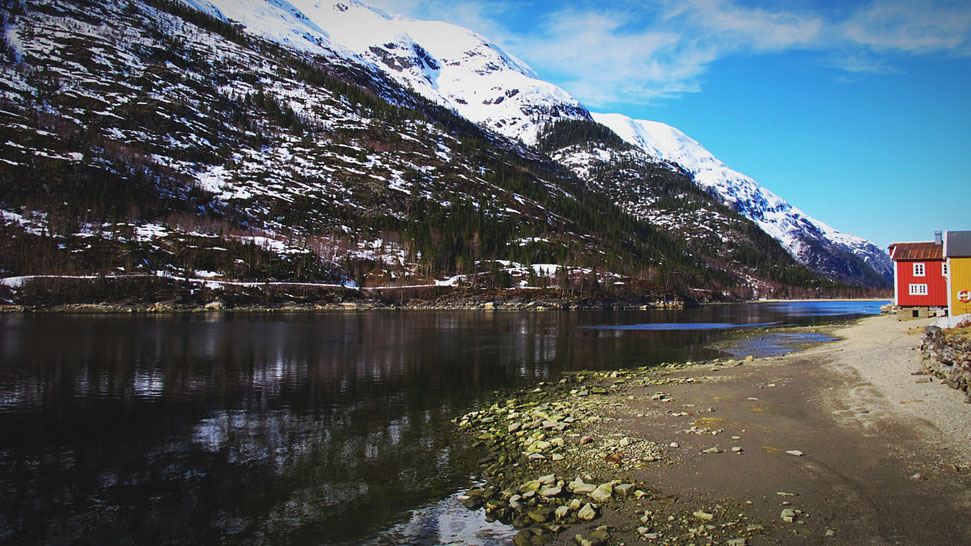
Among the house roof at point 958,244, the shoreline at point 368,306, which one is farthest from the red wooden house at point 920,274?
the shoreline at point 368,306

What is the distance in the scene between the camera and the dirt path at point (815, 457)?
39.5 feet

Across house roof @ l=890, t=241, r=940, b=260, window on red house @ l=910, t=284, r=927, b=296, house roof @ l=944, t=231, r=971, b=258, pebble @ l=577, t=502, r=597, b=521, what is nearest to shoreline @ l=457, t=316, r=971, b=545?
pebble @ l=577, t=502, r=597, b=521

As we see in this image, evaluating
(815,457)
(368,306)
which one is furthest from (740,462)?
(368,306)

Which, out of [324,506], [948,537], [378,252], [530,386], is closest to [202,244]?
[378,252]

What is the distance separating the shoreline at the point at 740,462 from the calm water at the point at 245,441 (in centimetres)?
235

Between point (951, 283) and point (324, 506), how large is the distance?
64.8 m

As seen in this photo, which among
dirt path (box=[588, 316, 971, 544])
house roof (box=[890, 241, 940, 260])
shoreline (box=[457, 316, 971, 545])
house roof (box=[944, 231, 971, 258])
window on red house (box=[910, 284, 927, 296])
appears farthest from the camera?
window on red house (box=[910, 284, 927, 296])

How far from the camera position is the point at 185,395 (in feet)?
107

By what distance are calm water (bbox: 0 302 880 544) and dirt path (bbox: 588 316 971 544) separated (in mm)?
6242

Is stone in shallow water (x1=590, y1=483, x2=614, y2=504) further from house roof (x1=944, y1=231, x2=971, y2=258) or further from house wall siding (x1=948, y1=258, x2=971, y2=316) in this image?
house roof (x1=944, y1=231, x2=971, y2=258)

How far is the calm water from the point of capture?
1469cm

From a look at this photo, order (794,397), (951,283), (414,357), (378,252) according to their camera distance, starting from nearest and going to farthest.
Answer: (794,397) < (414,357) < (951,283) < (378,252)

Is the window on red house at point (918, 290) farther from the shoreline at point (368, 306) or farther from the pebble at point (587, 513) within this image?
the shoreline at point (368, 306)

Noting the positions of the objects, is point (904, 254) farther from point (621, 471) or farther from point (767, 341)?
point (621, 471)
